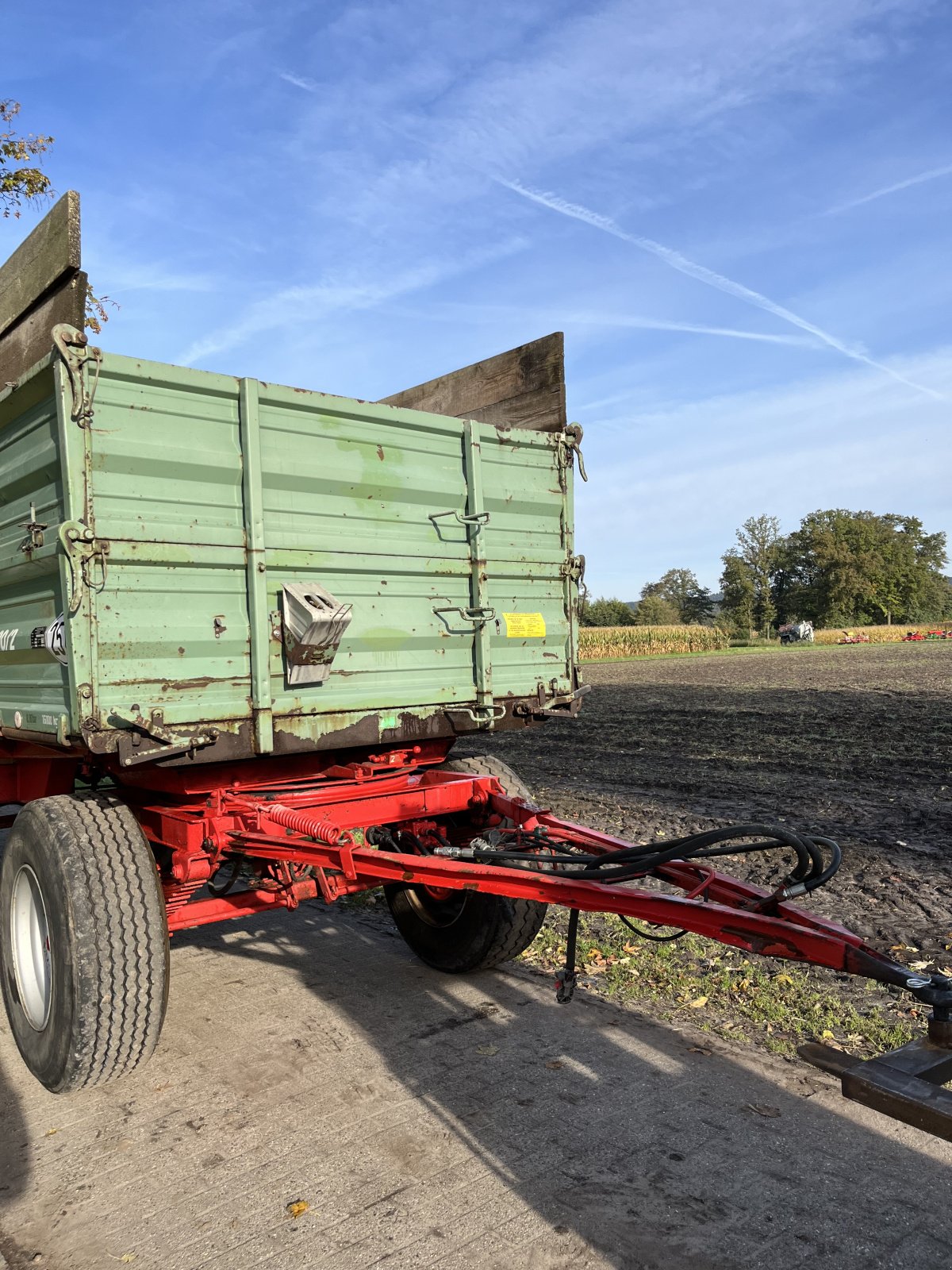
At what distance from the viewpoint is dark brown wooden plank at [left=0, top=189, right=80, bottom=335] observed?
3680mm

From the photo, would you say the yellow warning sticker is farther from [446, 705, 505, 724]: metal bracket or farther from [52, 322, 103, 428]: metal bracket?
[52, 322, 103, 428]: metal bracket

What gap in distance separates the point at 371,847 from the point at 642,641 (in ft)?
172

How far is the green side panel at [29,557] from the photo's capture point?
342 cm

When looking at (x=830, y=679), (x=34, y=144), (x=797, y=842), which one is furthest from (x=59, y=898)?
A: (x=830, y=679)

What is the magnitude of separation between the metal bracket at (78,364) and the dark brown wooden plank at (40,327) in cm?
24

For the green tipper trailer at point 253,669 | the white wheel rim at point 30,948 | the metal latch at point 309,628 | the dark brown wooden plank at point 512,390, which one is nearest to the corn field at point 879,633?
the dark brown wooden plank at point 512,390

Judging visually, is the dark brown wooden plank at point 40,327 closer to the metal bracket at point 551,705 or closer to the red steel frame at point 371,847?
the red steel frame at point 371,847

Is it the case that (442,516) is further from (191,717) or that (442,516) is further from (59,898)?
(59,898)

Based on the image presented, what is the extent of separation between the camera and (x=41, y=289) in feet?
12.7

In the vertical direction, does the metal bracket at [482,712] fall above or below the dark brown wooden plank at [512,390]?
below

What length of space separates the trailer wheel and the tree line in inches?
3037

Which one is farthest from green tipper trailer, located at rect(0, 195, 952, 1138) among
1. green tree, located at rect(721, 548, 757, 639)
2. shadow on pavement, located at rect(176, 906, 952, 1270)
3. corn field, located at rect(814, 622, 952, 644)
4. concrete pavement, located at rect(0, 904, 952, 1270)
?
green tree, located at rect(721, 548, 757, 639)

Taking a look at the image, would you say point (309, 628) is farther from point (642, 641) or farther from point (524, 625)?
point (642, 641)

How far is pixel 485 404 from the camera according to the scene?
5.21 m
